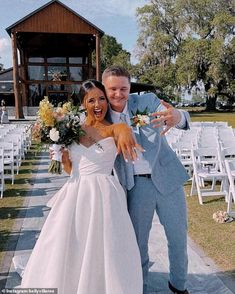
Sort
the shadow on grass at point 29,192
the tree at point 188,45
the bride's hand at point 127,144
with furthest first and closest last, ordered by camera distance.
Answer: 1. the tree at point 188,45
2. the shadow on grass at point 29,192
3. the bride's hand at point 127,144

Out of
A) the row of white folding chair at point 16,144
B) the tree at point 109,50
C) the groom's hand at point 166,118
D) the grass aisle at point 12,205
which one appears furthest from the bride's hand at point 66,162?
the tree at point 109,50

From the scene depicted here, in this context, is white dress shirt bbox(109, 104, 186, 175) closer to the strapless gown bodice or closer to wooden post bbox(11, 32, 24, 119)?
the strapless gown bodice

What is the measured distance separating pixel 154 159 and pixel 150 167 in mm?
71

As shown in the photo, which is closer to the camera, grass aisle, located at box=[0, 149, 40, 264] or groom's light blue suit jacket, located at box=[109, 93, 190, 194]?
groom's light blue suit jacket, located at box=[109, 93, 190, 194]

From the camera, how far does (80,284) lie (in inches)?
116

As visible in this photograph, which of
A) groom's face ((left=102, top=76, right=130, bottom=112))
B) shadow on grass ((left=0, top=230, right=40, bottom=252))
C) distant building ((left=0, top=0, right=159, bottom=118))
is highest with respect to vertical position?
distant building ((left=0, top=0, right=159, bottom=118))

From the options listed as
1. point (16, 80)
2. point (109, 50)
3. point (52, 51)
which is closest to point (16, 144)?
point (16, 80)

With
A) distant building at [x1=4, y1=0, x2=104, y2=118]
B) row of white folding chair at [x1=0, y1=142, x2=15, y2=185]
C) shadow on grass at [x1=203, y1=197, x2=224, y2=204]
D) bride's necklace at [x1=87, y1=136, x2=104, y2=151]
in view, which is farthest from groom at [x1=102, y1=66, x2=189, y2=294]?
distant building at [x1=4, y1=0, x2=104, y2=118]

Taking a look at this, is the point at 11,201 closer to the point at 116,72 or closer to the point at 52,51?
the point at 116,72

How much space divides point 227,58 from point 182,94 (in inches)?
331

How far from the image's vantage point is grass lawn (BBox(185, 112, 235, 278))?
4.66m

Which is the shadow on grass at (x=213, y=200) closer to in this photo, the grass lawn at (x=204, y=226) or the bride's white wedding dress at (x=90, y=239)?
the grass lawn at (x=204, y=226)

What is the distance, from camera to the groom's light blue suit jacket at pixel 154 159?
10.3 feet

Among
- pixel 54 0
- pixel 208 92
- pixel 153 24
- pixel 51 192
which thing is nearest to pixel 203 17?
pixel 153 24
